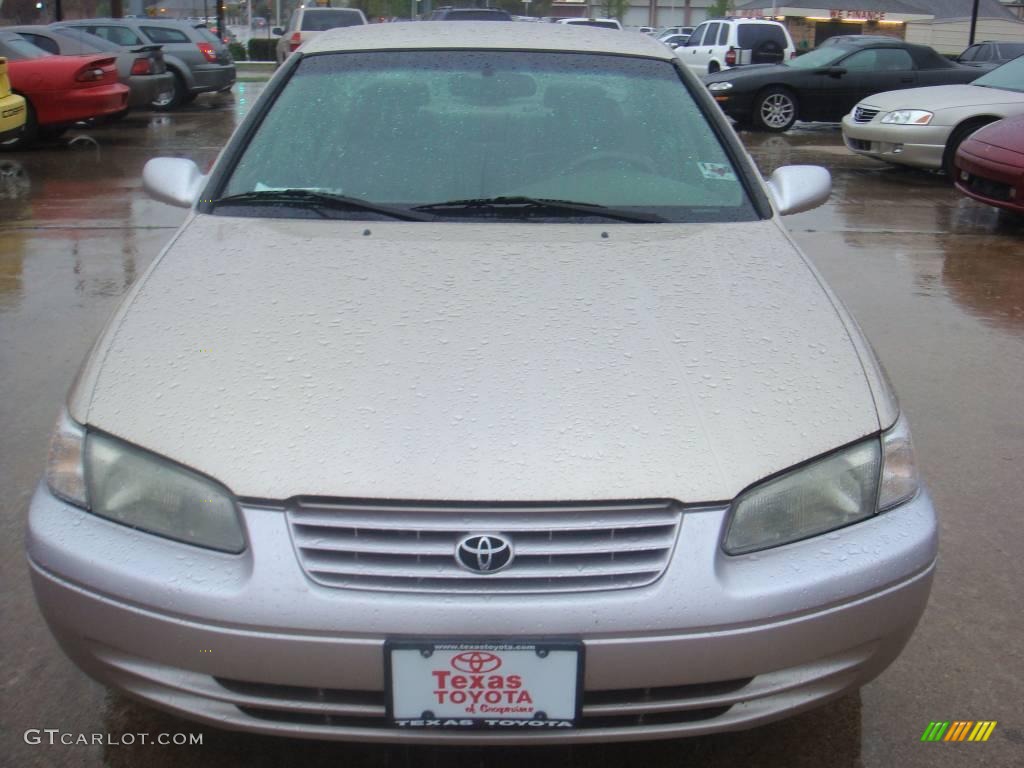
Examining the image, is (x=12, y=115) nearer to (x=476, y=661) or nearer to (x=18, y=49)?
(x=18, y=49)

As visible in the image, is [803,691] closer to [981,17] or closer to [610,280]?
[610,280]

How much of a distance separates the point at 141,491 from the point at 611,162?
1.63 meters

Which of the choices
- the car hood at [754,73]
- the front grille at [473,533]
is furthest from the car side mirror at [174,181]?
the car hood at [754,73]

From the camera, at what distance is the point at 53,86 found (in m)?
11.2

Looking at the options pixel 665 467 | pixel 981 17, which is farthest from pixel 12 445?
pixel 981 17

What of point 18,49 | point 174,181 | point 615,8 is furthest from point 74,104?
point 615,8

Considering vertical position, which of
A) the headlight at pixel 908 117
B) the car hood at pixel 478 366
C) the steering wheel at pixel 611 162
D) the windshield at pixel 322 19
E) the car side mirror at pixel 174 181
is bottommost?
the headlight at pixel 908 117

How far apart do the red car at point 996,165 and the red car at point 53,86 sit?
892 cm

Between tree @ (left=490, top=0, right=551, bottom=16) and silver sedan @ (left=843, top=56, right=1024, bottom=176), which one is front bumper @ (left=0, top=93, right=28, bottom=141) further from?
tree @ (left=490, top=0, right=551, bottom=16)

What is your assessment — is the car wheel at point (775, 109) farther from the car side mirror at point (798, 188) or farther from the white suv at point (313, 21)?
the car side mirror at point (798, 188)

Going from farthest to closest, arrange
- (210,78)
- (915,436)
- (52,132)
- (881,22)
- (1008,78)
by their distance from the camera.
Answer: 1. (881,22)
2. (210,78)
3. (52,132)
4. (1008,78)
5. (915,436)

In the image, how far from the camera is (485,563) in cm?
178

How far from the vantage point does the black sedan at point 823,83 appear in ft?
47.6

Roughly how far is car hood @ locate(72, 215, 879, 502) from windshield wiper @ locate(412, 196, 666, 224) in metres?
0.14
